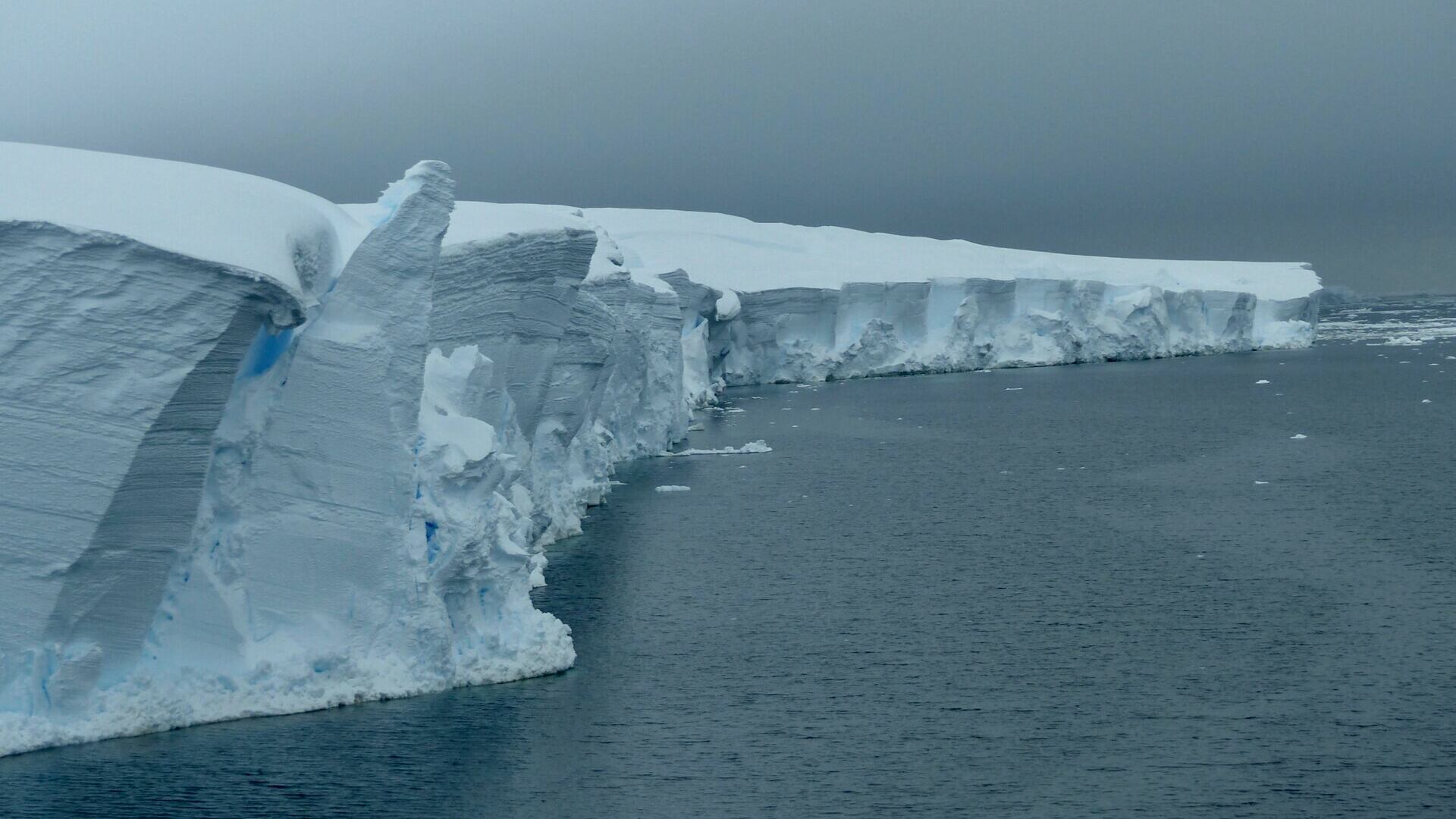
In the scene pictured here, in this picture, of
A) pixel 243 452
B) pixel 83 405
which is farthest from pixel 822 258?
pixel 83 405

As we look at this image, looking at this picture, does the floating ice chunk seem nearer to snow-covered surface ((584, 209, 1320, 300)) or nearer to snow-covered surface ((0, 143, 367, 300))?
snow-covered surface ((584, 209, 1320, 300))

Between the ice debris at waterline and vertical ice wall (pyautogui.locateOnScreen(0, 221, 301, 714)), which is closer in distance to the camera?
vertical ice wall (pyautogui.locateOnScreen(0, 221, 301, 714))

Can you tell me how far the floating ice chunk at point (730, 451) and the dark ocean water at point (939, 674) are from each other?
11.7ft

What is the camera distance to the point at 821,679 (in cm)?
1253

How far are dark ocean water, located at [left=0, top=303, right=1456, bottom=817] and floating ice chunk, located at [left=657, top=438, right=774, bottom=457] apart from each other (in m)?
3.57

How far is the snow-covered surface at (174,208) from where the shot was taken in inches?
392

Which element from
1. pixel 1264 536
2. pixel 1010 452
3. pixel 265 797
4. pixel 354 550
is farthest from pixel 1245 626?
pixel 1010 452

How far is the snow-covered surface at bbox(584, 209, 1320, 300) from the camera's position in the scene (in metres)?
48.3

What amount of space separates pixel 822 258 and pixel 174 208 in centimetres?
4360

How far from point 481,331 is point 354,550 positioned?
5547 millimetres

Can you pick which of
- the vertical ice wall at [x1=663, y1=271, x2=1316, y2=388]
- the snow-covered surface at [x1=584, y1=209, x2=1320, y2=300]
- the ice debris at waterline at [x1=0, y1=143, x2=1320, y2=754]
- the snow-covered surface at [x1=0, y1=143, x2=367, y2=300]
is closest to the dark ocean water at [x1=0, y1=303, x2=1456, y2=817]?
the ice debris at waterline at [x1=0, y1=143, x2=1320, y2=754]

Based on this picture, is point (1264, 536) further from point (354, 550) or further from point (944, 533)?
point (354, 550)

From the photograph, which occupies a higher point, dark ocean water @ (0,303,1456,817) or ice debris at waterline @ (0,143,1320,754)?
ice debris at waterline @ (0,143,1320,754)

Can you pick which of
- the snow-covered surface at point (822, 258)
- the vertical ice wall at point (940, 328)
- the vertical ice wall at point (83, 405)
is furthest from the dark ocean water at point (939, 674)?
the vertical ice wall at point (940, 328)
